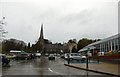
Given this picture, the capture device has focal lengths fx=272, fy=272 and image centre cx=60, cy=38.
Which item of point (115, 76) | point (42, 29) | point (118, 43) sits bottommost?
point (115, 76)

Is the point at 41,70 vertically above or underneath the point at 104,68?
underneath

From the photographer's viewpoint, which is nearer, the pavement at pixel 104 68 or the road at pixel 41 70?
the road at pixel 41 70

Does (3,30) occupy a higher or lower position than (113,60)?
higher

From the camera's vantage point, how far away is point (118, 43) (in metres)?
46.2

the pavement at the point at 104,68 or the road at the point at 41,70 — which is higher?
the pavement at the point at 104,68

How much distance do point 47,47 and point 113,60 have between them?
6314 inches

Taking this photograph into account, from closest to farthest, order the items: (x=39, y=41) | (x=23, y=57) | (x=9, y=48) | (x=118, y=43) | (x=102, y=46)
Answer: (x=118, y=43), (x=102, y=46), (x=23, y=57), (x=9, y=48), (x=39, y=41)

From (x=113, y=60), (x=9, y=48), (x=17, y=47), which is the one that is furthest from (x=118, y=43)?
(x=17, y=47)

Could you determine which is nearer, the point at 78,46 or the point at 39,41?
the point at 78,46

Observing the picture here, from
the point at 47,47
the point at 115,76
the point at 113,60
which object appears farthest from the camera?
the point at 47,47

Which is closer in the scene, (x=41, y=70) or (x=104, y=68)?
(x=41, y=70)

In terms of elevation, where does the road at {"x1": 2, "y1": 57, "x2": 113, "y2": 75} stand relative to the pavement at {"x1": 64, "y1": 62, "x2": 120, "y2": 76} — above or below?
below

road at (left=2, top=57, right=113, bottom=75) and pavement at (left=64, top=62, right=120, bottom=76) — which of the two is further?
pavement at (left=64, top=62, right=120, bottom=76)

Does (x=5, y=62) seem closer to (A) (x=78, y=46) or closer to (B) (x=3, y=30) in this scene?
(B) (x=3, y=30)
